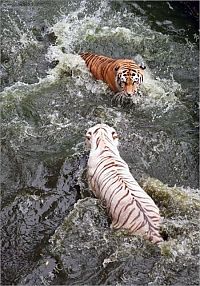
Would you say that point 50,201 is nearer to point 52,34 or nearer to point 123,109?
point 123,109

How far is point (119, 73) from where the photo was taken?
5953 millimetres

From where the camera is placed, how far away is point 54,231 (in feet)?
14.1

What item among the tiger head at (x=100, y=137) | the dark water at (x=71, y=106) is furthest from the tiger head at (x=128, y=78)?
the tiger head at (x=100, y=137)

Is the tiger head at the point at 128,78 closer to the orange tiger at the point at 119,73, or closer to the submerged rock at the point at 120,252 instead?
the orange tiger at the point at 119,73

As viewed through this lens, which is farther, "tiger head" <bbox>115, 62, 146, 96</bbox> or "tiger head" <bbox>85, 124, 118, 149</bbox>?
"tiger head" <bbox>115, 62, 146, 96</bbox>

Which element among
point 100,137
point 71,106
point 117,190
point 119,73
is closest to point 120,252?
point 117,190

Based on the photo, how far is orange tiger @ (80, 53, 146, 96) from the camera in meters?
5.91

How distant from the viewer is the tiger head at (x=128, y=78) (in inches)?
232

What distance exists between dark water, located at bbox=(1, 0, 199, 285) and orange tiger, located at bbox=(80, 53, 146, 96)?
0.12m

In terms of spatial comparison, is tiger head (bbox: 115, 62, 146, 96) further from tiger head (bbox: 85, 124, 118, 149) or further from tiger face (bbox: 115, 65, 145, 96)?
tiger head (bbox: 85, 124, 118, 149)

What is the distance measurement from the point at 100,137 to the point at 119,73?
1.35 metres

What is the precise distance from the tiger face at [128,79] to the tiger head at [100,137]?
41.6 inches

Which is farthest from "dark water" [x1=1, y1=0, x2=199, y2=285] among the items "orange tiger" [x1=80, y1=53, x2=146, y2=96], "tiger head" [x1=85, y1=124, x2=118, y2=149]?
Result: "tiger head" [x1=85, y1=124, x2=118, y2=149]

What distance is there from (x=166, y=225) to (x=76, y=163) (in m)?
1.37
